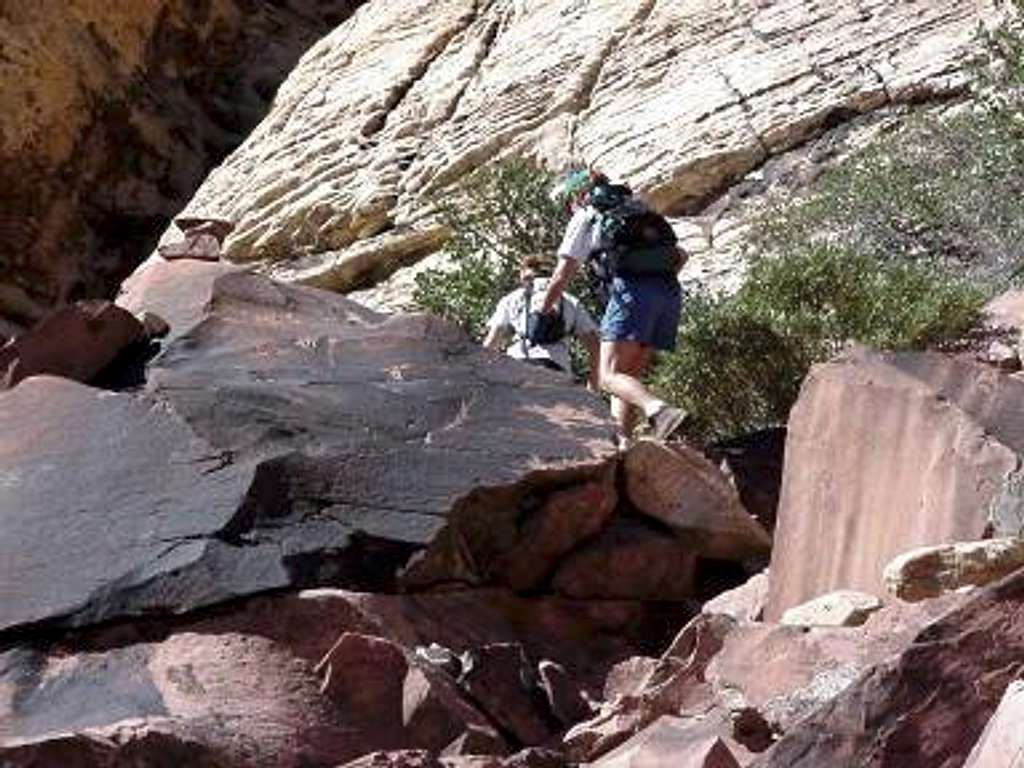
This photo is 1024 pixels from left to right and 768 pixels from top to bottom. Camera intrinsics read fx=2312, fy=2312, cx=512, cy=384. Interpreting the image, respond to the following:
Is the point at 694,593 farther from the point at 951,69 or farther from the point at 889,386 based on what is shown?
the point at 951,69

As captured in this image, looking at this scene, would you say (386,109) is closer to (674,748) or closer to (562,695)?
(562,695)

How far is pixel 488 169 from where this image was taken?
1681 centimetres

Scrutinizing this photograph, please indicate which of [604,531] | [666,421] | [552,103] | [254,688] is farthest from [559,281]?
[552,103]

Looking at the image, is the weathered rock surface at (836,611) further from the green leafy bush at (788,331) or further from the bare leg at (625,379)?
the green leafy bush at (788,331)

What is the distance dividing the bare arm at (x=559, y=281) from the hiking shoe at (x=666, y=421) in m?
0.97

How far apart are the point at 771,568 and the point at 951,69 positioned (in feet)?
33.5

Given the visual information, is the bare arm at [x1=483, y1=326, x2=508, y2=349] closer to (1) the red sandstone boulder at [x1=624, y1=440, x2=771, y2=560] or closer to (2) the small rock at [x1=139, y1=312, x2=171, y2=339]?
(2) the small rock at [x1=139, y1=312, x2=171, y2=339]

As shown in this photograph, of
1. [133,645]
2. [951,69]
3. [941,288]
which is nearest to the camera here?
[133,645]

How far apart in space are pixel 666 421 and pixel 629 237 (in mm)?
1093

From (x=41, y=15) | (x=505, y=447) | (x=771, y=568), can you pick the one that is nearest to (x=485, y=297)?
(x=505, y=447)

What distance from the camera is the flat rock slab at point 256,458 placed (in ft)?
22.3

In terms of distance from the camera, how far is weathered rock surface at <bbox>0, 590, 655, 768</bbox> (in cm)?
569

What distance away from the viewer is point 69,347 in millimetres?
8516

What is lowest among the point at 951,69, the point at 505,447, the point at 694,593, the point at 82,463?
the point at 951,69
